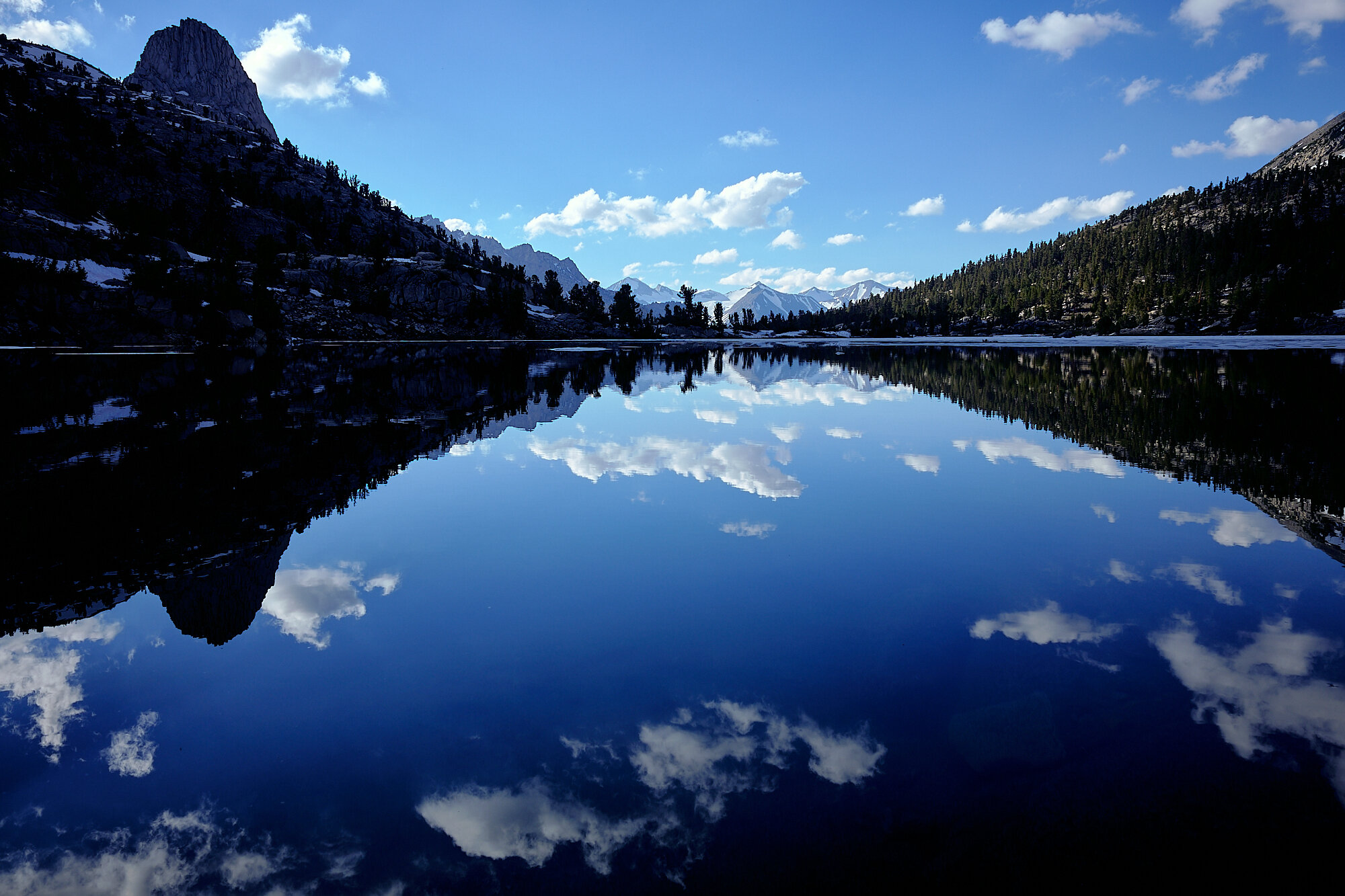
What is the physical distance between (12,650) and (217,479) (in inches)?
350

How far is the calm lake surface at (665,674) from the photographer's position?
15.0 feet

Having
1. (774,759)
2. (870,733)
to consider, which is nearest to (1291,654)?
(870,733)

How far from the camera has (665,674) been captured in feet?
22.9

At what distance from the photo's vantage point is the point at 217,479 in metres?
15.6

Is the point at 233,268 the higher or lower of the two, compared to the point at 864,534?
higher

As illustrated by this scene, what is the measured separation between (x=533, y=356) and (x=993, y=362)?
62647mm

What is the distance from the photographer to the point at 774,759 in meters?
5.49

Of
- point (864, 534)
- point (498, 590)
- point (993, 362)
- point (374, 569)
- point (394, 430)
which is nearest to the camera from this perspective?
point (498, 590)

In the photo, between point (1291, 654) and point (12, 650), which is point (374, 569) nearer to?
point (12, 650)

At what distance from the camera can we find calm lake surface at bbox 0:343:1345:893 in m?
4.58

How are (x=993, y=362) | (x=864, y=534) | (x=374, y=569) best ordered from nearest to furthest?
(x=374, y=569), (x=864, y=534), (x=993, y=362)

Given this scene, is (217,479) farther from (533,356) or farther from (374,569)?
(533,356)

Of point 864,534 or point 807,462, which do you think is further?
point 807,462

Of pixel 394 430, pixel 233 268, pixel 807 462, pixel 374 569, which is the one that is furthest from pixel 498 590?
pixel 233 268
